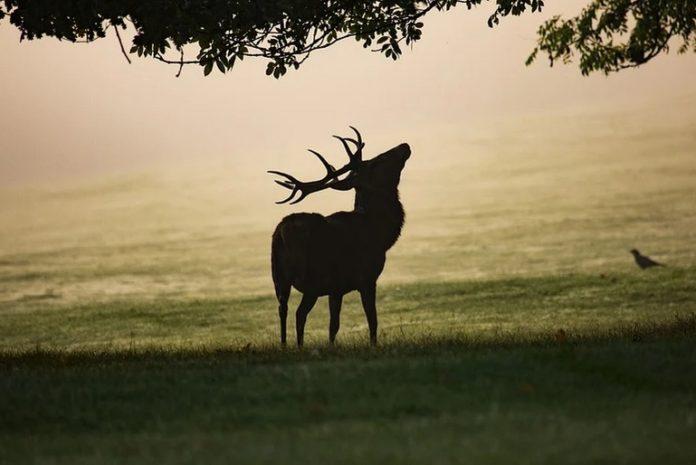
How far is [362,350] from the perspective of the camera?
51.5 ft

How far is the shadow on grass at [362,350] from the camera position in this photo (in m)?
15.3

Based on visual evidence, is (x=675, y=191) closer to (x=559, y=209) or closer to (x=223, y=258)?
(x=559, y=209)

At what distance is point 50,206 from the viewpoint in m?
65.8

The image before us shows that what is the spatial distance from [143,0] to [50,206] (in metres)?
50.7

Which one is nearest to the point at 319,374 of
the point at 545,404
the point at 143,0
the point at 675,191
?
the point at 545,404

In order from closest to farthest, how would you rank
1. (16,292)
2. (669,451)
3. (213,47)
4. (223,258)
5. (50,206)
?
(669,451)
(213,47)
(16,292)
(223,258)
(50,206)

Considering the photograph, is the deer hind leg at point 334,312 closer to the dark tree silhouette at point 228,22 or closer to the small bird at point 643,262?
the dark tree silhouette at point 228,22

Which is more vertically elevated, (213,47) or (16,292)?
(213,47)

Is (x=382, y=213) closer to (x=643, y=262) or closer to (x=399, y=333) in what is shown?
(x=399, y=333)

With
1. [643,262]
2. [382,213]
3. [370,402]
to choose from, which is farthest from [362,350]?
[643,262]

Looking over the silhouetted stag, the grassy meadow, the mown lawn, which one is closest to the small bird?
the grassy meadow

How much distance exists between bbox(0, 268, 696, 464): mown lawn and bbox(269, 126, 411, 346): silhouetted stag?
795mm

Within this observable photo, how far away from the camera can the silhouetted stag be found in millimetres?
15992

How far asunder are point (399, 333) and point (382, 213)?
525 centimetres
